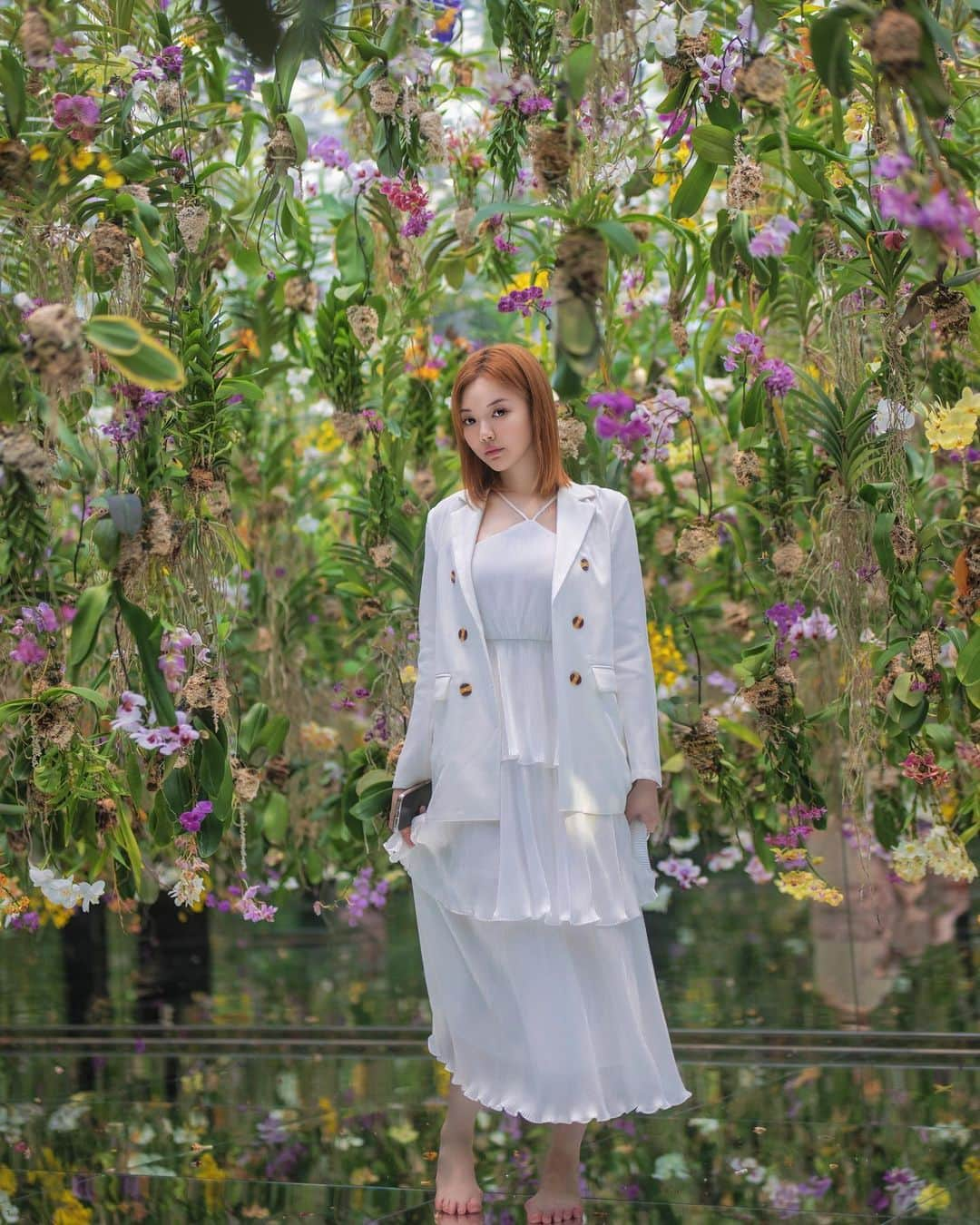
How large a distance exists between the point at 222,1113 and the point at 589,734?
1.22m

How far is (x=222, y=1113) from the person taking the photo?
9.01ft

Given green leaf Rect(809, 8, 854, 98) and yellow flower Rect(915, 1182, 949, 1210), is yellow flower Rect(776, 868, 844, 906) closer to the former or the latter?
yellow flower Rect(915, 1182, 949, 1210)

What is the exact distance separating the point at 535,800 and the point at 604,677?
19cm

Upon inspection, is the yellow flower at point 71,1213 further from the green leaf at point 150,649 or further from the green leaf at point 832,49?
the green leaf at point 832,49

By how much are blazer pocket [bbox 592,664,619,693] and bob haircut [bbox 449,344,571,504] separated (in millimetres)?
269

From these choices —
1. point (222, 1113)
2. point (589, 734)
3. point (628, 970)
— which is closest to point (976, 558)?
point (589, 734)

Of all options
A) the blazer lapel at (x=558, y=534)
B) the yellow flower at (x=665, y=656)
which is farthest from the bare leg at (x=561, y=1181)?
the yellow flower at (x=665, y=656)

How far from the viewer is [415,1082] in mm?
2918

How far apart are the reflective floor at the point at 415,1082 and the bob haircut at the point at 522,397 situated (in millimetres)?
800

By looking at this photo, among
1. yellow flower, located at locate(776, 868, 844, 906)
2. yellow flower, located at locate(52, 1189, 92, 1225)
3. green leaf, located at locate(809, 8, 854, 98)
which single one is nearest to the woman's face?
green leaf, located at locate(809, 8, 854, 98)

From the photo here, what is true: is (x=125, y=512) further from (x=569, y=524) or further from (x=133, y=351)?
(x=133, y=351)

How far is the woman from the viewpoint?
78.9 inches

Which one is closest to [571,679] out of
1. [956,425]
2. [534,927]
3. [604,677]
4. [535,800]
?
[604,677]

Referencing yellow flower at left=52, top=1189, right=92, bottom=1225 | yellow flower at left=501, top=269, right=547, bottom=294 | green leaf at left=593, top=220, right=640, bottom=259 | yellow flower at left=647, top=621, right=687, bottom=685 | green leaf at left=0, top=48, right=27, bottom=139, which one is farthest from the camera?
yellow flower at left=647, top=621, right=687, bottom=685
